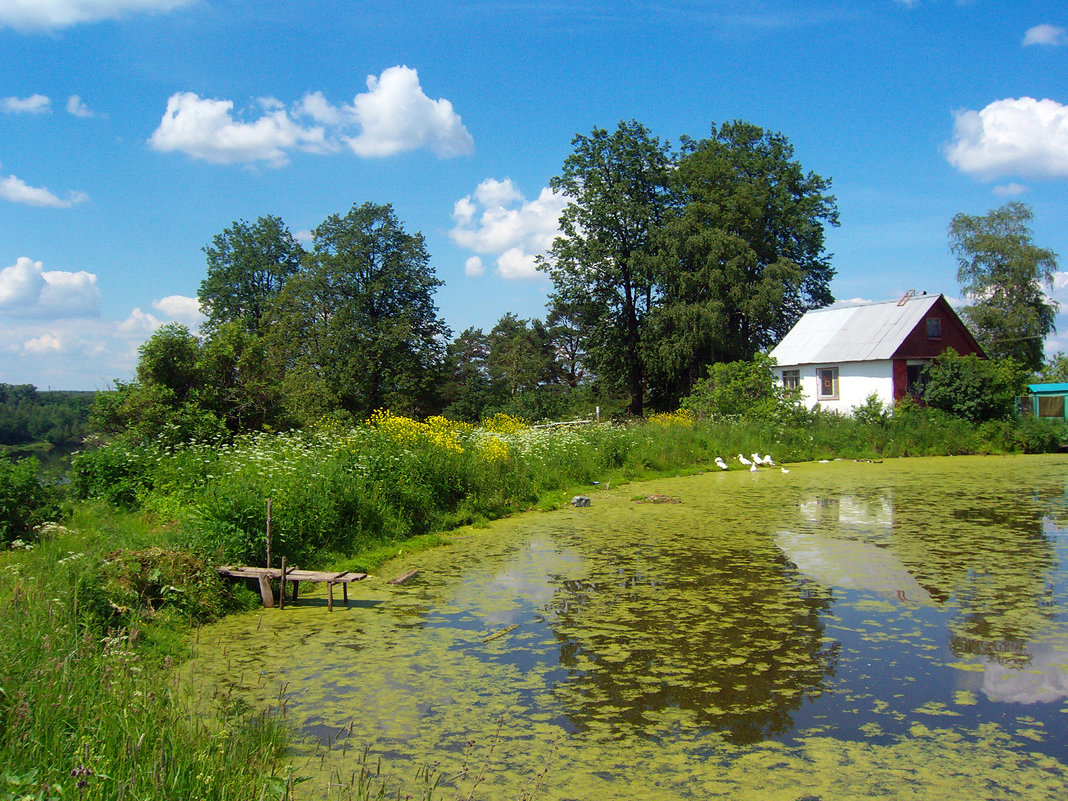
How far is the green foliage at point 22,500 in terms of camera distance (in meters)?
8.20

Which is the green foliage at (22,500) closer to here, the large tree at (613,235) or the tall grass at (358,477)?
the tall grass at (358,477)

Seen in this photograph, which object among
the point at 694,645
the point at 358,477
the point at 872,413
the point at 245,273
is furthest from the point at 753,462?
the point at 245,273

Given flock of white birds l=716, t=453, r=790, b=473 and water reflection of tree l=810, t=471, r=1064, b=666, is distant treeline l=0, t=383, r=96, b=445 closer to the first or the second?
water reflection of tree l=810, t=471, r=1064, b=666

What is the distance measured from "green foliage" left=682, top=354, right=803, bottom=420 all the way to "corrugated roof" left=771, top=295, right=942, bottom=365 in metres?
3.84

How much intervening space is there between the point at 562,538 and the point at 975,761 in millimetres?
7456

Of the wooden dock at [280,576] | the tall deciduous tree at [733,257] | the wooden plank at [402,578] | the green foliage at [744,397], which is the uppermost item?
the tall deciduous tree at [733,257]

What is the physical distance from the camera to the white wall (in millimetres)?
28172

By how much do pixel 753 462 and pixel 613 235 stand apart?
60.1 ft

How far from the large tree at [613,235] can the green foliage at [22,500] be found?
1142 inches

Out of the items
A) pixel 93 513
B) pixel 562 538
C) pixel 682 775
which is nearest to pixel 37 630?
pixel 682 775

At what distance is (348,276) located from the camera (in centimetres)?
3612

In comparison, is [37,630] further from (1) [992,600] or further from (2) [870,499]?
(2) [870,499]

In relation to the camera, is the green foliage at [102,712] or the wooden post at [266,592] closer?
the green foliage at [102,712]

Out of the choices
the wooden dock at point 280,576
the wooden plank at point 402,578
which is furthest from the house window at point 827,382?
the wooden dock at point 280,576
